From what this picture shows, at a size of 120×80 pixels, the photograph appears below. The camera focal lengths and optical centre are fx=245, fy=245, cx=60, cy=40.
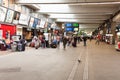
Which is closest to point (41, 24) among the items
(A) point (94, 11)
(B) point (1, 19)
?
(A) point (94, 11)

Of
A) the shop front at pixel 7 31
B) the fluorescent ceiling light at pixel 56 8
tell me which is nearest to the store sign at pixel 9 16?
the shop front at pixel 7 31

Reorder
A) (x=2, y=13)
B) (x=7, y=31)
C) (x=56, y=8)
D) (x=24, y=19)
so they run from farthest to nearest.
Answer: (x=56, y=8) < (x=24, y=19) < (x=7, y=31) < (x=2, y=13)

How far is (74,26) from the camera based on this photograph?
48375 millimetres

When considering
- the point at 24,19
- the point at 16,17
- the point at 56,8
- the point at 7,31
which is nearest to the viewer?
the point at 7,31

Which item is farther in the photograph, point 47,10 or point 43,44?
point 47,10

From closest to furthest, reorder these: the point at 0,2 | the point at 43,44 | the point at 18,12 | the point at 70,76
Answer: the point at 70,76
the point at 0,2
the point at 18,12
the point at 43,44

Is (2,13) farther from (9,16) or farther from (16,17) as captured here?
(16,17)

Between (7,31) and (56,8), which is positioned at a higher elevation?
(56,8)

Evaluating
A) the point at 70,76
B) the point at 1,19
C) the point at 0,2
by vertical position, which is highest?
the point at 0,2

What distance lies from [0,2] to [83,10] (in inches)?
515

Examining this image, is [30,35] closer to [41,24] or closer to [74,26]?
[41,24]

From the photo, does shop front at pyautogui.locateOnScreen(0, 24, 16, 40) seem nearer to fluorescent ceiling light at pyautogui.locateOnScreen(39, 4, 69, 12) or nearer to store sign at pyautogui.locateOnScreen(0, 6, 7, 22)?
store sign at pyautogui.locateOnScreen(0, 6, 7, 22)

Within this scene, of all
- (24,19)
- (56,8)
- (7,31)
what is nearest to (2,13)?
(7,31)

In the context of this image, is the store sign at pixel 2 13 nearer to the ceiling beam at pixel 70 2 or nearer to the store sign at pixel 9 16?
the store sign at pixel 9 16
